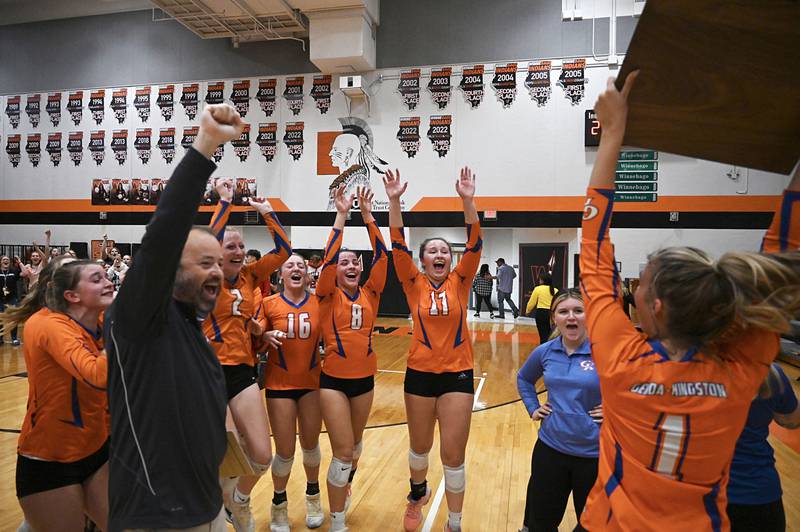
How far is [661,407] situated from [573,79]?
11471 millimetres

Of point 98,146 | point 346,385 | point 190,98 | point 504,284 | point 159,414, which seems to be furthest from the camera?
point 98,146

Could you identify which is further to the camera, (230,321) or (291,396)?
(291,396)

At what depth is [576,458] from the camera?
7.99 feet

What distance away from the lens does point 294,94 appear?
12.8m

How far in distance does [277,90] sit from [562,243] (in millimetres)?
7967

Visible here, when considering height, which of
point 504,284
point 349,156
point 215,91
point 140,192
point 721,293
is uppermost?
point 215,91

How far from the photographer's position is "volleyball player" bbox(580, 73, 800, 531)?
119 centimetres

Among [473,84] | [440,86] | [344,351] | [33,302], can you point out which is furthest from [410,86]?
[33,302]

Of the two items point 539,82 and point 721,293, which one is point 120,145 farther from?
point 721,293

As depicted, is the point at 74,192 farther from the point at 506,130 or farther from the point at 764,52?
the point at 764,52

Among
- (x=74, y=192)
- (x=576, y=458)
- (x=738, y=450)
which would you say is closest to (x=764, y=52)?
(x=738, y=450)

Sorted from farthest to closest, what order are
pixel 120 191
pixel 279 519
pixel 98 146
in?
1. pixel 98 146
2. pixel 120 191
3. pixel 279 519

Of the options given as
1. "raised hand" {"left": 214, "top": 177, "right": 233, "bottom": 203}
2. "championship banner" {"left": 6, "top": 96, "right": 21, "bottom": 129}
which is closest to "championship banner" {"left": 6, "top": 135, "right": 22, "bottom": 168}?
"championship banner" {"left": 6, "top": 96, "right": 21, "bottom": 129}

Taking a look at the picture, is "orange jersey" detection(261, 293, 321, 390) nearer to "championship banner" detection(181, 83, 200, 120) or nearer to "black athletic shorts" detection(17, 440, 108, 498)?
"black athletic shorts" detection(17, 440, 108, 498)
